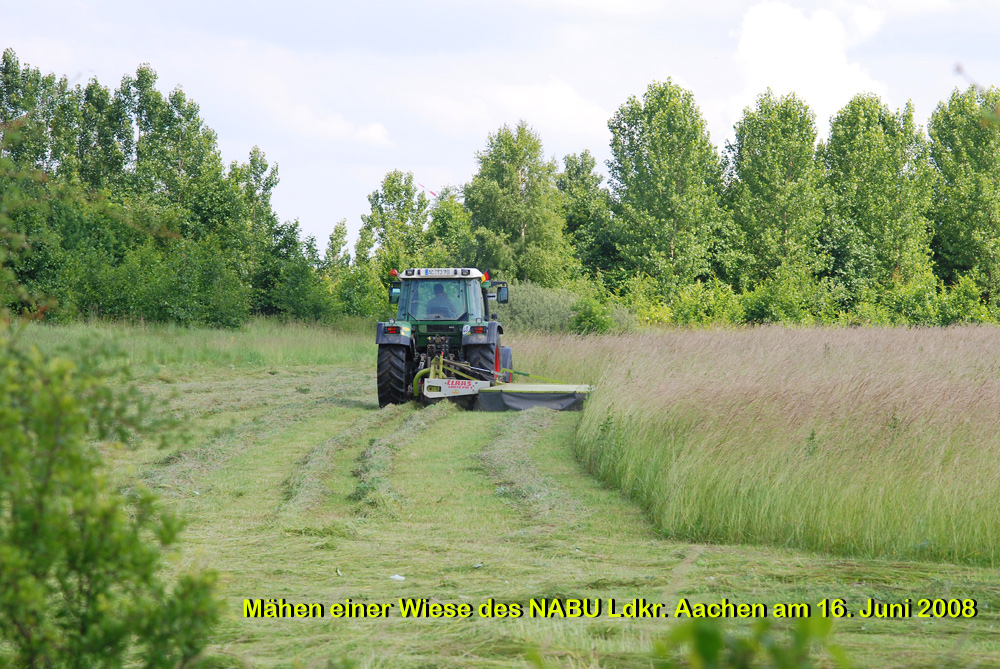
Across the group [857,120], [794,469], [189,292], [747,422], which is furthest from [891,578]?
[857,120]

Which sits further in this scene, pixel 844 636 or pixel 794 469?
pixel 794 469

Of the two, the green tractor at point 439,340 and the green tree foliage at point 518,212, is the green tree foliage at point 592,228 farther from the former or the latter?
the green tractor at point 439,340

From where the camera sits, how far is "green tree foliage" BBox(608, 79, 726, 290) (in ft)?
125

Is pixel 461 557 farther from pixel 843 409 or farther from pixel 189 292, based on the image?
pixel 189 292

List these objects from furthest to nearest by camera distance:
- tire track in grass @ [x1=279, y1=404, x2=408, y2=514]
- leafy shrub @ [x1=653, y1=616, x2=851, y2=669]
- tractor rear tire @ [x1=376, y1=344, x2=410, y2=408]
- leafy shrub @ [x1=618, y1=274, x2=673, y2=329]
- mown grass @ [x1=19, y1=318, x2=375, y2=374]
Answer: leafy shrub @ [x1=618, y1=274, x2=673, y2=329], mown grass @ [x1=19, y1=318, x2=375, y2=374], tractor rear tire @ [x1=376, y1=344, x2=410, y2=408], tire track in grass @ [x1=279, y1=404, x2=408, y2=514], leafy shrub @ [x1=653, y1=616, x2=851, y2=669]

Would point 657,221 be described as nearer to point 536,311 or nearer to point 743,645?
point 536,311

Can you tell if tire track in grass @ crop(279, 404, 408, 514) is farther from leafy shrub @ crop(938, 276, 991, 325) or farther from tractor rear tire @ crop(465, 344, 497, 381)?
leafy shrub @ crop(938, 276, 991, 325)

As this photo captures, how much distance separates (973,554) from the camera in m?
5.49

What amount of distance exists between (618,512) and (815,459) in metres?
1.52

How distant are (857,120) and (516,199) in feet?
61.0

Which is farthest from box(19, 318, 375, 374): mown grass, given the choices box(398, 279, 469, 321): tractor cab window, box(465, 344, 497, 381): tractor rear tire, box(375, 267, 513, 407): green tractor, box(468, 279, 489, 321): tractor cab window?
box(465, 344, 497, 381): tractor rear tire

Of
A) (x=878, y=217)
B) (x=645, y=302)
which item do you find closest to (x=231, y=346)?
(x=645, y=302)

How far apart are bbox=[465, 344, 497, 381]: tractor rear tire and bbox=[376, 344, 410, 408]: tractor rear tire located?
987 mm

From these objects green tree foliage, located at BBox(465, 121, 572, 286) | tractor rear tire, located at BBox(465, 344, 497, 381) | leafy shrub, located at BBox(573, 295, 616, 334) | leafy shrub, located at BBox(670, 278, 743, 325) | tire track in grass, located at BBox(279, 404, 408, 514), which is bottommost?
tire track in grass, located at BBox(279, 404, 408, 514)
